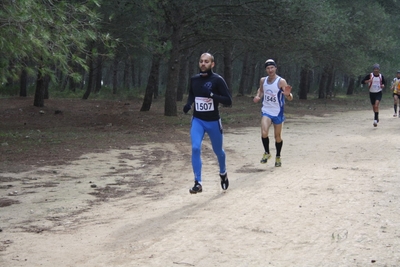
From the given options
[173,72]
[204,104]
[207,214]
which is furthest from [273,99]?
[173,72]

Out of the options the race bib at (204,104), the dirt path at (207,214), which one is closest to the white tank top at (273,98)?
the dirt path at (207,214)

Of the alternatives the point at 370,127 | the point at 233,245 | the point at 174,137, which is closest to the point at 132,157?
the point at 174,137

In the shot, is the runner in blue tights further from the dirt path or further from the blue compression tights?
the dirt path

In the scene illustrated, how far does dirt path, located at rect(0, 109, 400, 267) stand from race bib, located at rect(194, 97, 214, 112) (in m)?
1.25

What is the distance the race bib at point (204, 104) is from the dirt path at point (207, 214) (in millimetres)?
1250

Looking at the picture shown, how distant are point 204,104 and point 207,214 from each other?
195cm

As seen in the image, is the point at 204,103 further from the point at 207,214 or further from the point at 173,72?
the point at 173,72

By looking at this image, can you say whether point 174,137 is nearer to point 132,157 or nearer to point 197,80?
point 132,157

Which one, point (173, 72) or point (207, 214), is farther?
point (173, 72)

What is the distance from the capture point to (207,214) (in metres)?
7.70

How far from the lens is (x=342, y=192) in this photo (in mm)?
8828

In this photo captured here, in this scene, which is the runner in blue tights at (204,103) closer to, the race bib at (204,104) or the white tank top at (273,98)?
the race bib at (204,104)

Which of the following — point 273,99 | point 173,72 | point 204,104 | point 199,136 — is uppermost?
point 173,72

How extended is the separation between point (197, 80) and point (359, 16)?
27.1 m
